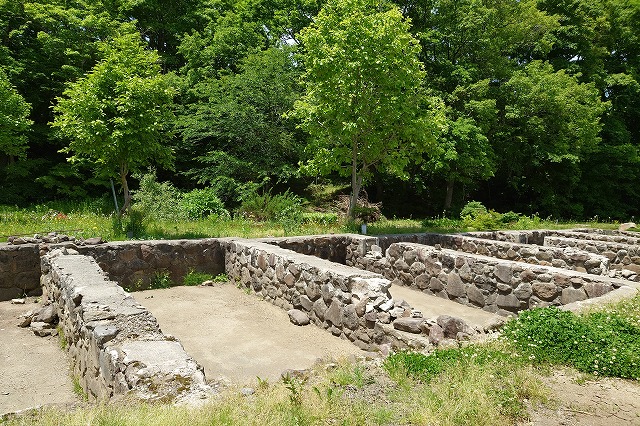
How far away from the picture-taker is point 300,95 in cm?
1812

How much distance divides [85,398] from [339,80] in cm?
1003

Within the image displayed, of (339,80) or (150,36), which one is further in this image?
(150,36)

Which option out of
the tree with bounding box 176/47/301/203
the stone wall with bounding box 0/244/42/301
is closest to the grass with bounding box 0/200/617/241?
the stone wall with bounding box 0/244/42/301

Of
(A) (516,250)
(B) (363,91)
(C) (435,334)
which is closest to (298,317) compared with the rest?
(C) (435,334)

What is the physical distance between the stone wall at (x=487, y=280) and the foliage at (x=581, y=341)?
2092 mm

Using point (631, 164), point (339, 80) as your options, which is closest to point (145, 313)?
point (339, 80)

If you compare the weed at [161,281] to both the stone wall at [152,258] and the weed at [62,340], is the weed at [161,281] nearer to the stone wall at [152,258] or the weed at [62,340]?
the stone wall at [152,258]

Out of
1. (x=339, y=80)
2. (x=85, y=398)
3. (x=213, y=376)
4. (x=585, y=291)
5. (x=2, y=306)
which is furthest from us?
(x=339, y=80)

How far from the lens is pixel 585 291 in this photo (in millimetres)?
6102

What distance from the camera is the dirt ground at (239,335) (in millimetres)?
5000

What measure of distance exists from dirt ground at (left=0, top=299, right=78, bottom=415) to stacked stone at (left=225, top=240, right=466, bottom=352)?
126 inches

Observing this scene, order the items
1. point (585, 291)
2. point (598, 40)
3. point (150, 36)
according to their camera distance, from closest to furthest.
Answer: point (585, 291) < point (150, 36) < point (598, 40)

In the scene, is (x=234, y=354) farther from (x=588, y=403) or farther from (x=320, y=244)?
(x=320, y=244)

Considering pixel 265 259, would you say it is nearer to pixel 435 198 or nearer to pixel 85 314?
pixel 85 314
